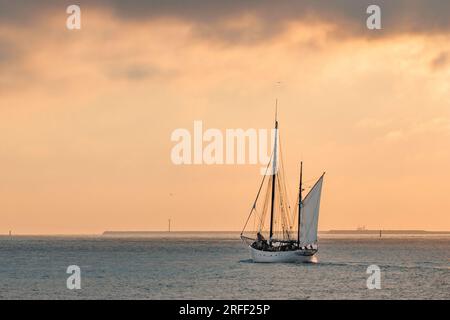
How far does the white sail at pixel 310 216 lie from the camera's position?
5069 inches

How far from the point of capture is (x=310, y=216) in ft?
429

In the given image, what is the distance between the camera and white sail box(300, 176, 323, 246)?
128750 mm

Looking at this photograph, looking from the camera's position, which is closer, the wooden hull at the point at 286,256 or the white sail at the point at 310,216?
the white sail at the point at 310,216

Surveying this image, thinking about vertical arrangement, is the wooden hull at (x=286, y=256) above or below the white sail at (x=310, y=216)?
below

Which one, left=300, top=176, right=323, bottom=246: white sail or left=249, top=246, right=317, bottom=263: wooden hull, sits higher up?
left=300, top=176, right=323, bottom=246: white sail

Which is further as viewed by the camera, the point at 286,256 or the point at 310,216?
the point at 286,256

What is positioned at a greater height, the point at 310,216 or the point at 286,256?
the point at 310,216
